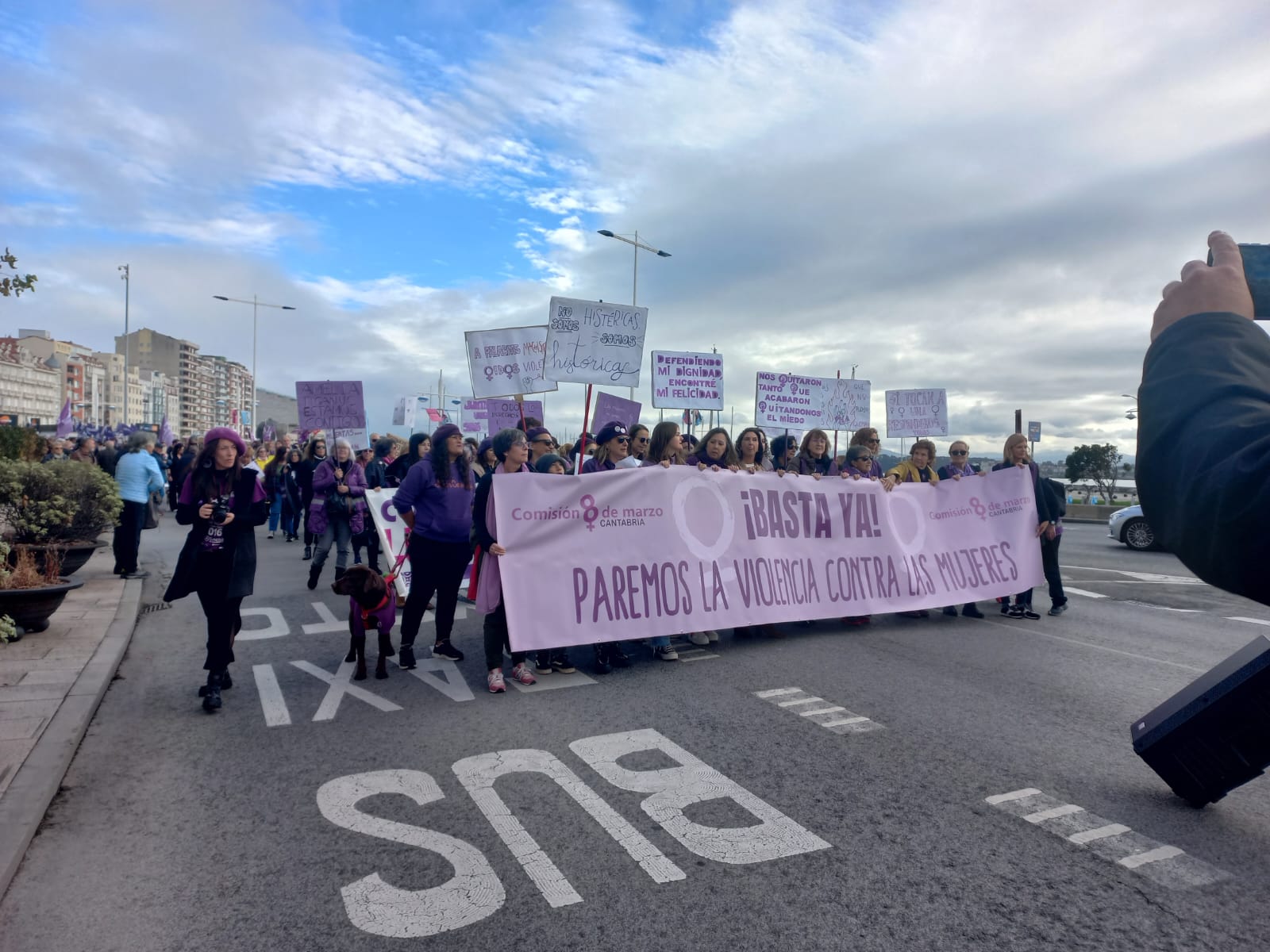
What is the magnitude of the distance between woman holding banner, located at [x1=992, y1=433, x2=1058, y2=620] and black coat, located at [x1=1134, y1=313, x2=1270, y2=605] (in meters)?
9.38

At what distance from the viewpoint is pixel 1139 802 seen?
4.30 metres

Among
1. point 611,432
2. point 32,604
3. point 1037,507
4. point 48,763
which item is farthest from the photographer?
point 1037,507

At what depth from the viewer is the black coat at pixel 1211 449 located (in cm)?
87

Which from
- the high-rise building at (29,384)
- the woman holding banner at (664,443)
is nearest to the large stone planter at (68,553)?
the woman holding banner at (664,443)

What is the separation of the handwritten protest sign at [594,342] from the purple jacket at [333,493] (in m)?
3.19

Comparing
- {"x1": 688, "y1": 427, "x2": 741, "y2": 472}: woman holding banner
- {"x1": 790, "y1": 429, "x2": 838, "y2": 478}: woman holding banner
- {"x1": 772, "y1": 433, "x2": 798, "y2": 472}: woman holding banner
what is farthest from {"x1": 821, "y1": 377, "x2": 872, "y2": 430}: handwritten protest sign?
{"x1": 688, "y1": 427, "x2": 741, "y2": 472}: woman holding banner

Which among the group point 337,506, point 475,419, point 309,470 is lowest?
point 337,506

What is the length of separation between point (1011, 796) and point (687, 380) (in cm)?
1135

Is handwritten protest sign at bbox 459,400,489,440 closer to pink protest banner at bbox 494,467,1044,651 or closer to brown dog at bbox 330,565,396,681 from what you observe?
pink protest banner at bbox 494,467,1044,651

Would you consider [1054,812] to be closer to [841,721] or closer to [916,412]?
[841,721]

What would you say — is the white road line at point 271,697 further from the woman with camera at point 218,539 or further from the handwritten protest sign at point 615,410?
the handwritten protest sign at point 615,410

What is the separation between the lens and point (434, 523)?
7.17 m

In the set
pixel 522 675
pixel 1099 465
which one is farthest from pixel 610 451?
pixel 1099 465

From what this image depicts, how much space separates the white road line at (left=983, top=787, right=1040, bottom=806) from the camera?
4254 mm
